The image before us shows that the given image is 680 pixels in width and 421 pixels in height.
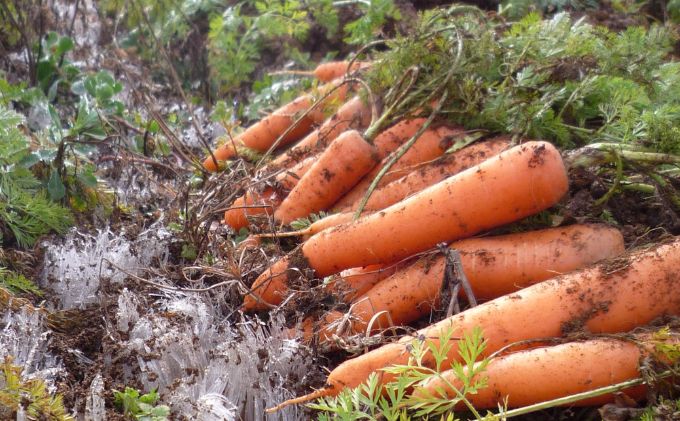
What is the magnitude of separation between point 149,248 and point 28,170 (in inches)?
25.4

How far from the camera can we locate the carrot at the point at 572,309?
208 cm

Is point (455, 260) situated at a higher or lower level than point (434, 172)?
lower

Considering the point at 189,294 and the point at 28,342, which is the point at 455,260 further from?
the point at 28,342

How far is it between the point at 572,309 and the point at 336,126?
5.85 feet

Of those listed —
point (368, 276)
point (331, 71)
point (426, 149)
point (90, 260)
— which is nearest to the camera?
Answer: point (368, 276)

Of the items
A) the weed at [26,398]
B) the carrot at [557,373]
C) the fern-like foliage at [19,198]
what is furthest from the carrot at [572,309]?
the fern-like foliage at [19,198]

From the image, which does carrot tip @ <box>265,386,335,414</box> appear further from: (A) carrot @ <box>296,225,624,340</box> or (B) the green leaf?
(B) the green leaf

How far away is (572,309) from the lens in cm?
210

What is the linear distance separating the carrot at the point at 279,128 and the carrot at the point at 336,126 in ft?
0.94

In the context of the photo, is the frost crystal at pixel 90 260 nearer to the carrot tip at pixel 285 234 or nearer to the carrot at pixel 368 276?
the carrot tip at pixel 285 234

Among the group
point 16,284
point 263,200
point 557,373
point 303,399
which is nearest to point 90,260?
point 16,284

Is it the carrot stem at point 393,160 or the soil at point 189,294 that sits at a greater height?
Answer: the carrot stem at point 393,160

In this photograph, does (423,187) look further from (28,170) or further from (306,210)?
(28,170)

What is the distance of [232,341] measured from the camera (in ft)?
7.38
